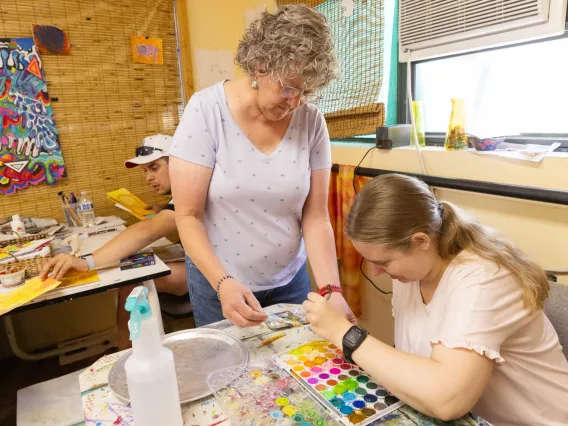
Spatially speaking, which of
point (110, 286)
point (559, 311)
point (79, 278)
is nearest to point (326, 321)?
point (559, 311)

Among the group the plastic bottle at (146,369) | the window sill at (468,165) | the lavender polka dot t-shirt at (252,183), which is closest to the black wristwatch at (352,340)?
the plastic bottle at (146,369)

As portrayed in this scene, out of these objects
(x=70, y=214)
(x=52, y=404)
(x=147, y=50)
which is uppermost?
(x=147, y=50)

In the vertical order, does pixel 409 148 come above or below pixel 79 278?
above

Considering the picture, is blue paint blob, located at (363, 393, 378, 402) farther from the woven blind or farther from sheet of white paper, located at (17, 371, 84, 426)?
the woven blind

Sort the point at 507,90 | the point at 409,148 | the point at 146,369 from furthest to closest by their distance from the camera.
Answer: the point at 409,148 < the point at 507,90 < the point at 146,369

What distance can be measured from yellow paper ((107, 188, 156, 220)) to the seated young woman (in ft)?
5.08

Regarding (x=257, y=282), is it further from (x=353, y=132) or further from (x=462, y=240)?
(x=353, y=132)

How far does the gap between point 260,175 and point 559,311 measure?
2.53 feet

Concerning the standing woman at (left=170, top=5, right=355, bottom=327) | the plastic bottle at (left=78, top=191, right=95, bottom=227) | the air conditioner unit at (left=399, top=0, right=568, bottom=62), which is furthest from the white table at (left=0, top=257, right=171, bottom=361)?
the air conditioner unit at (left=399, top=0, right=568, bottom=62)

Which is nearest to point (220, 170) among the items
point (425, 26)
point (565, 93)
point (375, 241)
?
point (375, 241)

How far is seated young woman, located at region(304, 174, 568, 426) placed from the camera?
0.70 m

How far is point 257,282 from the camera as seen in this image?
3.99ft

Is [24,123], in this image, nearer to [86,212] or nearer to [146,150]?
[86,212]

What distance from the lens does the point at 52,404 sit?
1.32m
